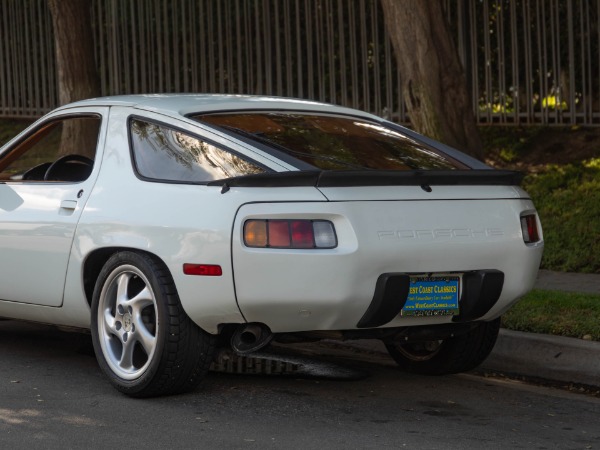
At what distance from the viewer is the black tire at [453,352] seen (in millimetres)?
6684

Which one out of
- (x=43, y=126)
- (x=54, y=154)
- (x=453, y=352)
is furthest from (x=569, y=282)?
(x=43, y=126)

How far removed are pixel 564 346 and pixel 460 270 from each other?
153 cm

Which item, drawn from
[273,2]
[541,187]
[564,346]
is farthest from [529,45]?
[564,346]

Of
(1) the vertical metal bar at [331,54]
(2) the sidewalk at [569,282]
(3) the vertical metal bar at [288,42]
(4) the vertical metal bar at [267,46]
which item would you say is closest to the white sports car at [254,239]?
(2) the sidewalk at [569,282]

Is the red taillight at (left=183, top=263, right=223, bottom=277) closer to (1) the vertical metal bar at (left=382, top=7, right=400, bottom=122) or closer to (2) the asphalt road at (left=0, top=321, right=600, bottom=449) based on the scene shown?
(2) the asphalt road at (left=0, top=321, right=600, bottom=449)

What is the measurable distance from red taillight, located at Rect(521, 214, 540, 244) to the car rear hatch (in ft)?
0.37

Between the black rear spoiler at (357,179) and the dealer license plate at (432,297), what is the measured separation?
47 cm

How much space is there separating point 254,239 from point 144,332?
87 centimetres

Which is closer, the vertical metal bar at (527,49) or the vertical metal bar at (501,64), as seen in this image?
the vertical metal bar at (527,49)

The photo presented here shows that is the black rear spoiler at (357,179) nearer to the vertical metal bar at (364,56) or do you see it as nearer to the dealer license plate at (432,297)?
the dealer license plate at (432,297)

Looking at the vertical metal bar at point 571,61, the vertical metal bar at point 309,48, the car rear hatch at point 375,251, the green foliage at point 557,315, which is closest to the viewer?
the car rear hatch at point 375,251

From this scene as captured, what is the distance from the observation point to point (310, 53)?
1653 centimetres

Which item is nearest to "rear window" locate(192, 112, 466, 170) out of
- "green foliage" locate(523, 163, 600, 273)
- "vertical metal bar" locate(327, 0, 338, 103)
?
"green foliage" locate(523, 163, 600, 273)

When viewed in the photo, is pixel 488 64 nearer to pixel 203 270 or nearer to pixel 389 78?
pixel 389 78
